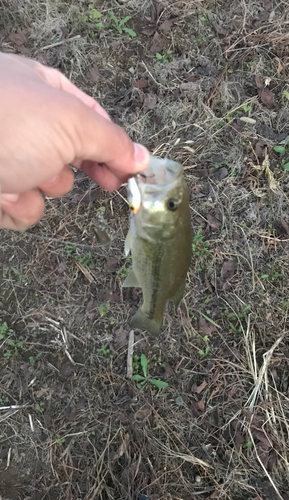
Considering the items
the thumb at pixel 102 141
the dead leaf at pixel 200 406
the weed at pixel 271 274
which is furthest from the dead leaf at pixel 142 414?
the thumb at pixel 102 141

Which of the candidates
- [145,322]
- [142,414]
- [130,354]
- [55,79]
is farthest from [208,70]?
[142,414]

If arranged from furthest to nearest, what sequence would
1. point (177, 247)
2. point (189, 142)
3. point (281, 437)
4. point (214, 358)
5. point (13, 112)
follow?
1. point (189, 142)
2. point (214, 358)
3. point (281, 437)
4. point (177, 247)
5. point (13, 112)

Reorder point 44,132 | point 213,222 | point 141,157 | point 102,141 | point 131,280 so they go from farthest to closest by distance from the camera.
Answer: point 213,222, point 131,280, point 141,157, point 102,141, point 44,132

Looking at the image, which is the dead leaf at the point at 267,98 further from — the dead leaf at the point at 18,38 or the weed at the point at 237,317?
the dead leaf at the point at 18,38

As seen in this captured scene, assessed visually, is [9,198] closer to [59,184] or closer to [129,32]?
[59,184]

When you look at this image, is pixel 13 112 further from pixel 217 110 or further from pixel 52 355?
pixel 217 110

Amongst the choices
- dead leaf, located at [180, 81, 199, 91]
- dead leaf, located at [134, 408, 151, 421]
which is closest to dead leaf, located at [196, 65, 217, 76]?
dead leaf, located at [180, 81, 199, 91]

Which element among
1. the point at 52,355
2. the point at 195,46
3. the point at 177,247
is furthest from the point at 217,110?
the point at 52,355
